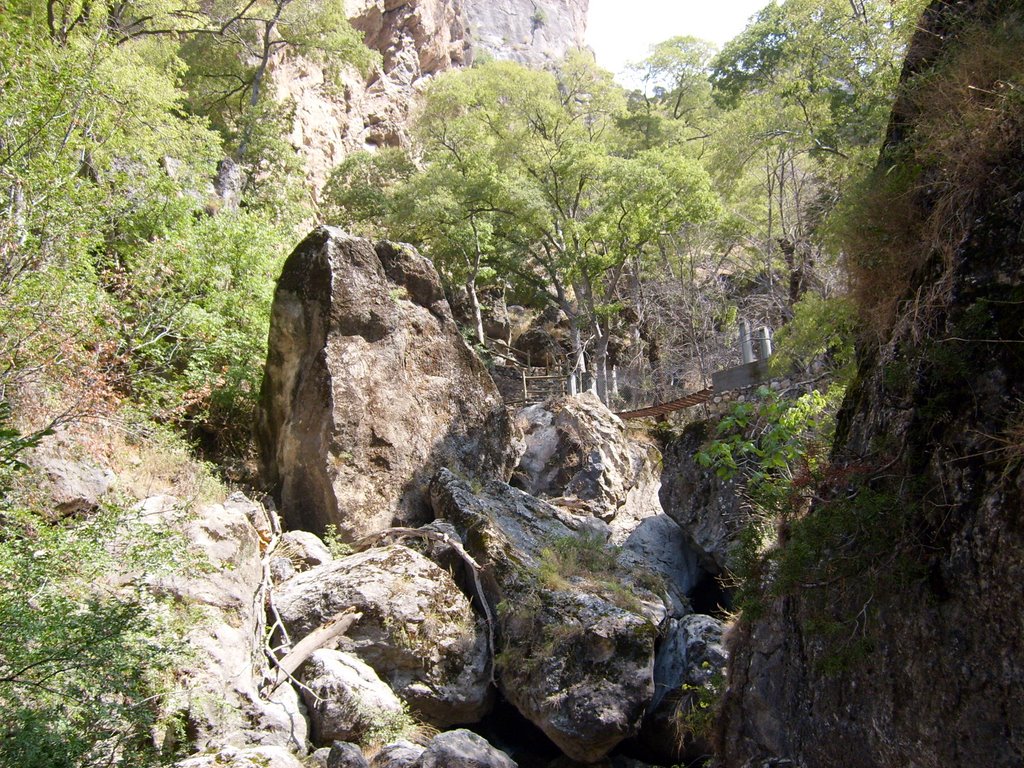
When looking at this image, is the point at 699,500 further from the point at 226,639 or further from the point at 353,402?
the point at 226,639

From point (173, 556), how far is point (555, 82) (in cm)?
2481

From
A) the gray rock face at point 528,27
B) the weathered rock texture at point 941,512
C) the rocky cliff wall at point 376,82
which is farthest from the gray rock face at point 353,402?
the gray rock face at point 528,27

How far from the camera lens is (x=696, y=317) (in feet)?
75.4

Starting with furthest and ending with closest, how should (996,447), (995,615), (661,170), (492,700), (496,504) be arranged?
(661,170)
(496,504)
(492,700)
(996,447)
(995,615)

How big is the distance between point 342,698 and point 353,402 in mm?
4599


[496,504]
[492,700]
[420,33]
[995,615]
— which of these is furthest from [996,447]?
[420,33]

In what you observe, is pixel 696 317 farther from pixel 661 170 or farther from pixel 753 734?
pixel 753 734

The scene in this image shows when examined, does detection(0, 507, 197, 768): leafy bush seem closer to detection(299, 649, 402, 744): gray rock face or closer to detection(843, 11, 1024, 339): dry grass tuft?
detection(299, 649, 402, 744): gray rock face

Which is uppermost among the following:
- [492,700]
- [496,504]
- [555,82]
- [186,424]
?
[555,82]

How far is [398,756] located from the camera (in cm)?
759

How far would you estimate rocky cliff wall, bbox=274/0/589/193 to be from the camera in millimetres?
27891

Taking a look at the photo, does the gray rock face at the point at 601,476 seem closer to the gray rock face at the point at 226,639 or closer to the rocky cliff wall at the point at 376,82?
the gray rock face at the point at 226,639

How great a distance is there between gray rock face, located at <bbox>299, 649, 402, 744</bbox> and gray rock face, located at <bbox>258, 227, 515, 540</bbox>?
278 cm

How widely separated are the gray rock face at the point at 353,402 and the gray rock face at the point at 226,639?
2253 millimetres
